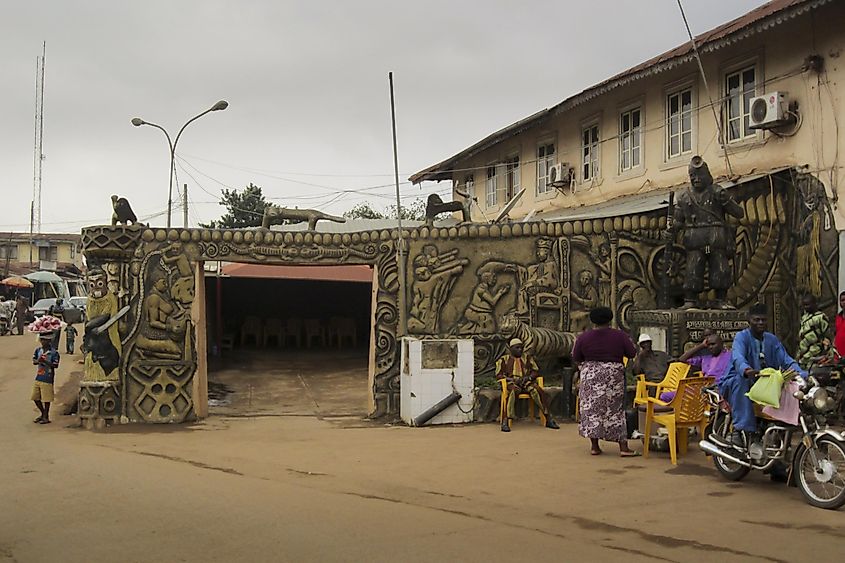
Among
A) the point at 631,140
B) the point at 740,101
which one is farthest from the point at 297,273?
the point at 740,101

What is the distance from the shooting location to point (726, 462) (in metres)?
7.52

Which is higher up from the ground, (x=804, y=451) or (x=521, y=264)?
(x=521, y=264)

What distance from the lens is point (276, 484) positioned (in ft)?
25.2

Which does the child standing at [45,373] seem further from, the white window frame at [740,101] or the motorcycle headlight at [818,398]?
the white window frame at [740,101]

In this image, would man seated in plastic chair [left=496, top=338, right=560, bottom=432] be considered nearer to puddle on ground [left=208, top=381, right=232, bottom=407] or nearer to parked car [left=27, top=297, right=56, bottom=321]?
puddle on ground [left=208, top=381, right=232, bottom=407]

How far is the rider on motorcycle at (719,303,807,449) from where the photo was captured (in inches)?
283

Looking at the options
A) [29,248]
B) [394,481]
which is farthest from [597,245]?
[29,248]

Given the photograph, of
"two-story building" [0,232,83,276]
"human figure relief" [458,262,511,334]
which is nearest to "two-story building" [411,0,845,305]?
"human figure relief" [458,262,511,334]

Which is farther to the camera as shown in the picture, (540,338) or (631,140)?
(631,140)

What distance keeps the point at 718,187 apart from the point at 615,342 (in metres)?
4.45

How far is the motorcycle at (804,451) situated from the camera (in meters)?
6.33

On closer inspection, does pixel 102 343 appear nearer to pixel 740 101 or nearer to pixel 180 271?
pixel 180 271

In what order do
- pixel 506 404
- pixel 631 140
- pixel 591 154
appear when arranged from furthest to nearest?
pixel 591 154
pixel 631 140
pixel 506 404

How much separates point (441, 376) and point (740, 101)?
705cm
